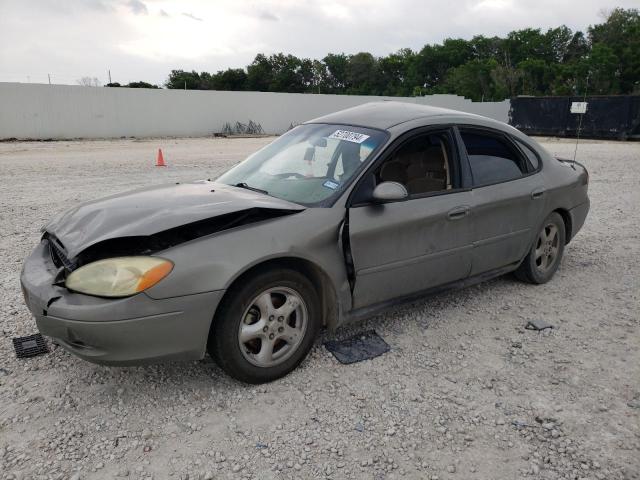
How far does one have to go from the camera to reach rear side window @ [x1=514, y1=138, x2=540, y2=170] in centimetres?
440

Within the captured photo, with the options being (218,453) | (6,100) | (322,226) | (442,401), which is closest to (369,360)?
(442,401)

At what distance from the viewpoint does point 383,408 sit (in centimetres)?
284

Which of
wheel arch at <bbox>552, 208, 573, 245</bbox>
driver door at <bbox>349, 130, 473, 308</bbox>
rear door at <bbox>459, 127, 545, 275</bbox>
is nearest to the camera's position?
driver door at <bbox>349, 130, 473, 308</bbox>

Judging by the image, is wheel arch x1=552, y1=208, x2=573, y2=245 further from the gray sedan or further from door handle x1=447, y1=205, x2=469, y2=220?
door handle x1=447, y1=205, x2=469, y2=220

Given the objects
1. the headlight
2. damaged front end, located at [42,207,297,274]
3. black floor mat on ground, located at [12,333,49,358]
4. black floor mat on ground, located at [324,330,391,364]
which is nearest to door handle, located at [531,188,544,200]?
black floor mat on ground, located at [324,330,391,364]

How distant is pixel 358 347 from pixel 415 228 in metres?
0.92

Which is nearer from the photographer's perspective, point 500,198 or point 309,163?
point 309,163

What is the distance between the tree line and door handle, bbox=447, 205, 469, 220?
128ft

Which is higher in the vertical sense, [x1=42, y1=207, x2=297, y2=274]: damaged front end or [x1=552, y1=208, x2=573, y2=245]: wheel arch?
[x1=42, y1=207, x2=297, y2=274]: damaged front end

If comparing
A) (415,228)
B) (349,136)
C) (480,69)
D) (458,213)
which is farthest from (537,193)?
(480,69)

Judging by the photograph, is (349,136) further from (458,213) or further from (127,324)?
(127,324)

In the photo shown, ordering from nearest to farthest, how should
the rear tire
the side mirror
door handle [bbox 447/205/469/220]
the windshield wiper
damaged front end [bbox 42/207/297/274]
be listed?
damaged front end [bbox 42/207/297/274] → the side mirror → the windshield wiper → door handle [bbox 447/205/469/220] → the rear tire

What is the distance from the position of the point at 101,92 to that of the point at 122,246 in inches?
1076

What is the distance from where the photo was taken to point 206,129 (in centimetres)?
3095
